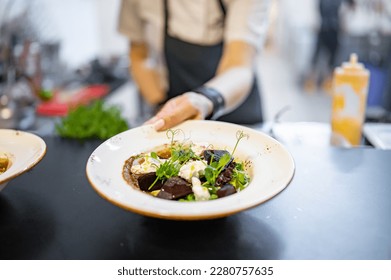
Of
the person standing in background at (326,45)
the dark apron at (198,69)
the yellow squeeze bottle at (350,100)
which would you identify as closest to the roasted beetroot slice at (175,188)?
the yellow squeeze bottle at (350,100)

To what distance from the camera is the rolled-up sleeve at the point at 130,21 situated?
1.98 m

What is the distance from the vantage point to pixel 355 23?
578 cm

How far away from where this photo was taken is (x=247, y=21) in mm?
1602

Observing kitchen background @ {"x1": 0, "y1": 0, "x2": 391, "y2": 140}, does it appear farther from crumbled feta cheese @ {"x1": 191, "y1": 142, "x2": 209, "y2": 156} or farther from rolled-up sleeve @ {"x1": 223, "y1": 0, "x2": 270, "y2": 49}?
crumbled feta cheese @ {"x1": 191, "y1": 142, "x2": 209, "y2": 156}

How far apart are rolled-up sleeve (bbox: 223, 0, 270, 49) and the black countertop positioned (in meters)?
0.84

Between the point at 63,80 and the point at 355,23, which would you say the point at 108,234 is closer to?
the point at 63,80

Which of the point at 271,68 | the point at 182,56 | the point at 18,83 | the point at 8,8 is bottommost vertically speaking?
the point at 271,68

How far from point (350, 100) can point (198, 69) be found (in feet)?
2.82

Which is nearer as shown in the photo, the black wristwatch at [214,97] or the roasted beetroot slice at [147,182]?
the roasted beetroot slice at [147,182]

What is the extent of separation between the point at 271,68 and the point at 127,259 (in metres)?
7.10

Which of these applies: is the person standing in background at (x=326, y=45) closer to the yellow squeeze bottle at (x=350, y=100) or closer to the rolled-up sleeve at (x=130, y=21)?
the rolled-up sleeve at (x=130, y=21)

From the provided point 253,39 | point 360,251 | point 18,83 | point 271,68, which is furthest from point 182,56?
point 271,68

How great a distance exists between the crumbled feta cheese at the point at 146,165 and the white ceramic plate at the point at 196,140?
0.09 feet

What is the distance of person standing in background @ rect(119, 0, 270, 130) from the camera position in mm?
1523
